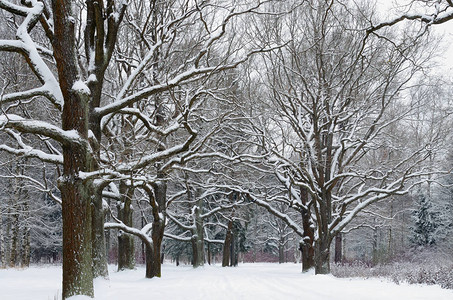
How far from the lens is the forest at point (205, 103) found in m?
6.59

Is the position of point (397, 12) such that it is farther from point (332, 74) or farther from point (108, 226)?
point (108, 226)

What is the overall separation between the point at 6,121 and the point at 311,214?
13.2 m

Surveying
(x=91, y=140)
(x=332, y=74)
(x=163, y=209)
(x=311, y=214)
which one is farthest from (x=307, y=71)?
(x=91, y=140)

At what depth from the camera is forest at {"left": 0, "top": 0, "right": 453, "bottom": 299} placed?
6586mm

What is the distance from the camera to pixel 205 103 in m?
16.5

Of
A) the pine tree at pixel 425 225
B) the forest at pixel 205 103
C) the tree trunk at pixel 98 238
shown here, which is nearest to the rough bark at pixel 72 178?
the forest at pixel 205 103

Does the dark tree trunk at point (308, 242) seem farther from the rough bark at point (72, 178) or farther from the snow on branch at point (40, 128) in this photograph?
the snow on branch at point (40, 128)

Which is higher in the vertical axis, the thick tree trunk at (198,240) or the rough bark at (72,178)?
the rough bark at (72,178)

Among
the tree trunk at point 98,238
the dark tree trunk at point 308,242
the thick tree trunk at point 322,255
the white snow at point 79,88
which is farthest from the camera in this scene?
the dark tree trunk at point 308,242

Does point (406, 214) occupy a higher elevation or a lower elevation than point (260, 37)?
lower

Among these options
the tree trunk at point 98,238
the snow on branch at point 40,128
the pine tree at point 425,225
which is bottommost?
the pine tree at point 425,225

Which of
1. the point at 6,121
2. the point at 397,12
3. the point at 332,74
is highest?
the point at 332,74

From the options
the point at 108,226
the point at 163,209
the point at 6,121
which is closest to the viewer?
the point at 6,121

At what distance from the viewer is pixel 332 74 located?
1340 cm
